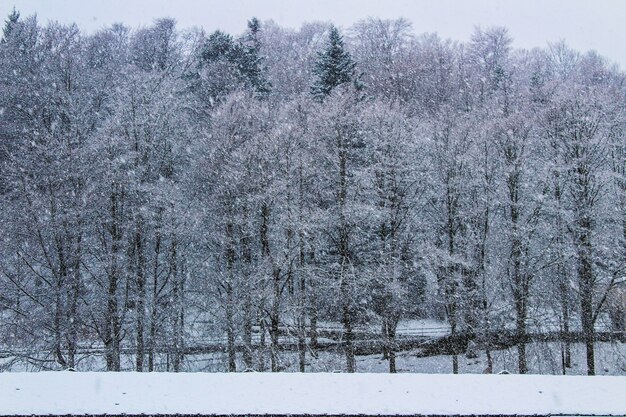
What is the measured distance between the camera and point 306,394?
41.1 feet

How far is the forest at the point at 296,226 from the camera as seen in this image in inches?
1006

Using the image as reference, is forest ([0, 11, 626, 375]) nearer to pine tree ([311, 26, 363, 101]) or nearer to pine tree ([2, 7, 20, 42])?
pine tree ([311, 26, 363, 101])

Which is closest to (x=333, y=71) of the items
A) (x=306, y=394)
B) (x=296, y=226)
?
(x=296, y=226)

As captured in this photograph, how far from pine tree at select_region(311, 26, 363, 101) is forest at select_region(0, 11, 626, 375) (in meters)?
5.63

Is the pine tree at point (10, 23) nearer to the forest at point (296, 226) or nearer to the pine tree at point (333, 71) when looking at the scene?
the forest at point (296, 226)

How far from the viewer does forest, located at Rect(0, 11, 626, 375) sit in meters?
25.6

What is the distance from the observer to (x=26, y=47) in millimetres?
39125

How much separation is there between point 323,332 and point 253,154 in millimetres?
10922

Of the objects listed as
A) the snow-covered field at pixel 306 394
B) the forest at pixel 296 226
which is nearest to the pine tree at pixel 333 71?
the forest at pixel 296 226

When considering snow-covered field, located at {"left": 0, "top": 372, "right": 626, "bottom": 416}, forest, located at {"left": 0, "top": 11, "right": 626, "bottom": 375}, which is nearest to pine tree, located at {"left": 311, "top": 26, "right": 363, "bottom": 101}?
forest, located at {"left": 0, "top": 11, "right": 626, "bottom": 375}

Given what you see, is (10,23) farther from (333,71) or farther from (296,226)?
(296,226)

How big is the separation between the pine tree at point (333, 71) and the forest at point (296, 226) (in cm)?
563

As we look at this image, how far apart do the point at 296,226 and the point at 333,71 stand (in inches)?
599

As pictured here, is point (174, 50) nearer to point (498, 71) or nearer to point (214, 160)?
point (214, 160)
